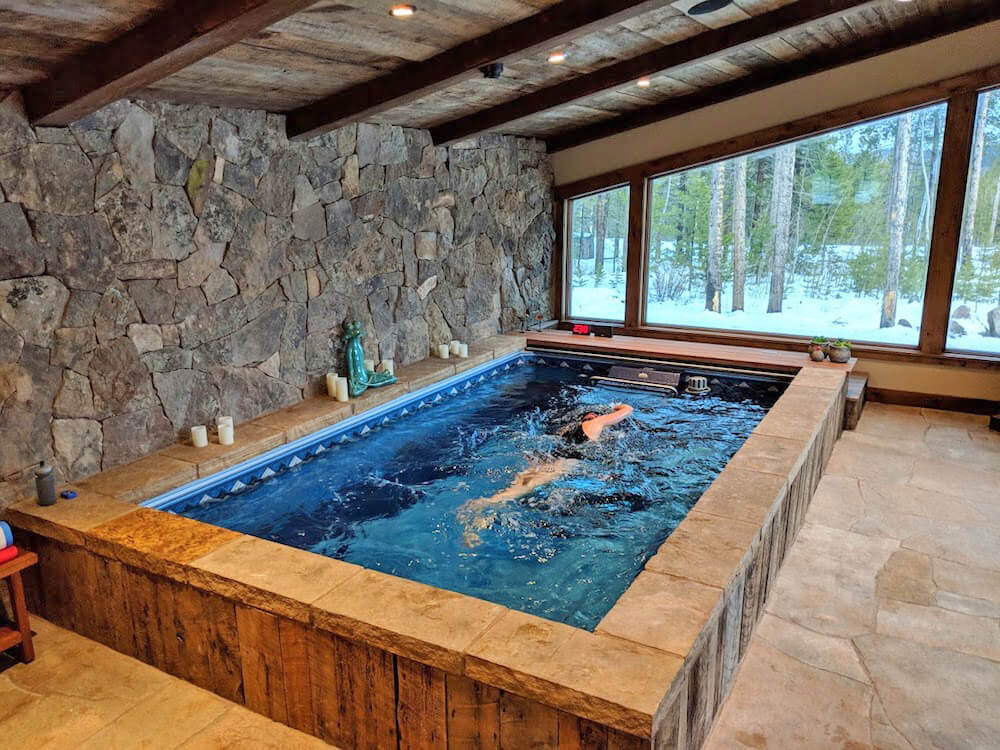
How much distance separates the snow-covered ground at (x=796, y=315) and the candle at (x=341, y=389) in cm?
386

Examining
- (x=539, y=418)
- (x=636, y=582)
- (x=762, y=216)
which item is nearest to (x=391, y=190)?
(x=539, y=418)

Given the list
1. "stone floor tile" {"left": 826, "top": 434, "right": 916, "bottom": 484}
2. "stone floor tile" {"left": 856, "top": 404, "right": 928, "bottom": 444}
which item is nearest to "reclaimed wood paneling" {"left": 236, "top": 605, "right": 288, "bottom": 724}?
"stone floor tile" {"left": 826, "top": 434, "right": 916, "bottom": 484}

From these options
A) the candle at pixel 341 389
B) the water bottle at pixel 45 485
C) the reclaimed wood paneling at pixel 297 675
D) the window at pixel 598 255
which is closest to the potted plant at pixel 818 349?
the window at pixel 598 255

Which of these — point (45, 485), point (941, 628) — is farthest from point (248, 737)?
point (941, 628)

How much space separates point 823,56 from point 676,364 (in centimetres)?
295

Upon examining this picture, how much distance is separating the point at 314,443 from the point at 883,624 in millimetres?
3406

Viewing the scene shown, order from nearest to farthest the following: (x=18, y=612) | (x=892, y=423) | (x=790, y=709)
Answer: (x=790, y=709) → (x=18, y=612) → (x=892, y=423)

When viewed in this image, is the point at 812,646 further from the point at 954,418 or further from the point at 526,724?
the point at 954,418

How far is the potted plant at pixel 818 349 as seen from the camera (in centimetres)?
647

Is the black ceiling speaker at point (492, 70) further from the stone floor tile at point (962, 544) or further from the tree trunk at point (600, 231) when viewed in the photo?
the tree trunk at point (600, 231)

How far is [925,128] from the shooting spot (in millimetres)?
6273

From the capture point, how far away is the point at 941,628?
10.4 ft

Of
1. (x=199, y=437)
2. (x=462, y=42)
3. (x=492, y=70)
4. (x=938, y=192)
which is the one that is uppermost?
(x=462, y=42)

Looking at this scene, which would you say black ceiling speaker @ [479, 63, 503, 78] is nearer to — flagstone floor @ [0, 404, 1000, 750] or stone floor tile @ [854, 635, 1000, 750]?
flagstone floor @ [0, 404, 1000, 750]
